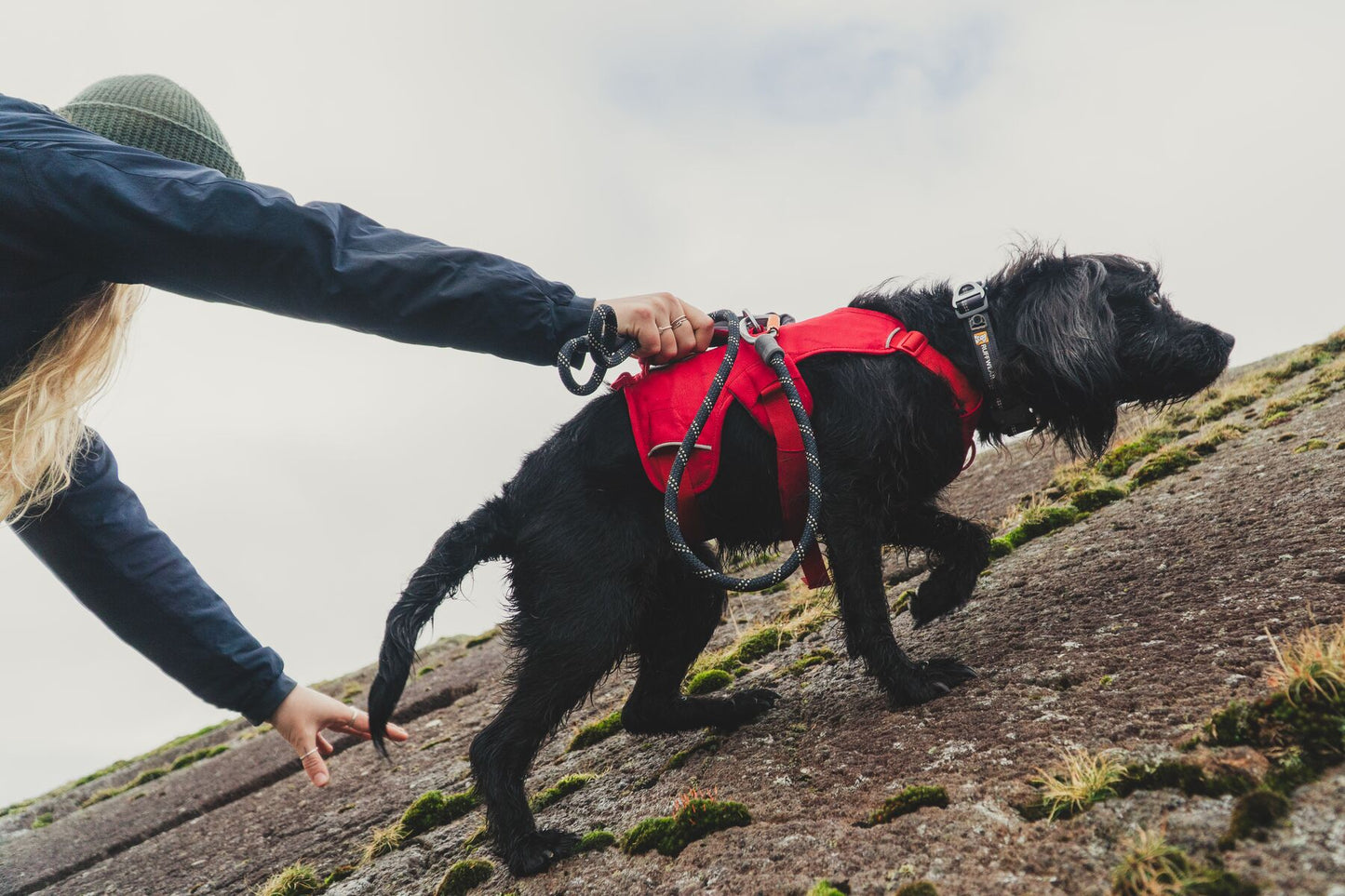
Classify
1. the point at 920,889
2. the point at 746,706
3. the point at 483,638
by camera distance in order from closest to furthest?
the point at 920,889, the point at 746,706, the point at 483,638

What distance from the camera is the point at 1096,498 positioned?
4820 mm

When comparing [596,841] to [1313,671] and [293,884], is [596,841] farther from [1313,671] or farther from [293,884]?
[1313,671]

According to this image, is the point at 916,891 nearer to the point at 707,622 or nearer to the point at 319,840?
the point at 707,622

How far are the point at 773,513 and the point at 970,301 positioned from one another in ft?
4.22

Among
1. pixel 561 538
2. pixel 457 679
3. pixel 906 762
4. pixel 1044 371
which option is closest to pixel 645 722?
pixel 561 538

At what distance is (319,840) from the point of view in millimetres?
4195

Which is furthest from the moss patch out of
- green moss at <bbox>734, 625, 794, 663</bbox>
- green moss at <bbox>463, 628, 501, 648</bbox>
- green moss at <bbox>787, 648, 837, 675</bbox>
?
green moss at <bbox>463, 628, 501, 648</bbox>

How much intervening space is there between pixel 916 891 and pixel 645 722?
2.18 metres

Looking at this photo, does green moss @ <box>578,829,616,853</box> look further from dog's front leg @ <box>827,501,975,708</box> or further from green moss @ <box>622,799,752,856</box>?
dog's front leg @ <box>827,501,975,708</box>

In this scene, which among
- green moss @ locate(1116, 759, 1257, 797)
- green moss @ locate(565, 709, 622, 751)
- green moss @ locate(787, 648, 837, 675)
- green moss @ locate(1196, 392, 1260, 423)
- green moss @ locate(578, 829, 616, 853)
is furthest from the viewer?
green moss @ locate(1196, 392, 1260, 423)

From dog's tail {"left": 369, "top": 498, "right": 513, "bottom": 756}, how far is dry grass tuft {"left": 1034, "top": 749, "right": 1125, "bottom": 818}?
Result: 2.10m

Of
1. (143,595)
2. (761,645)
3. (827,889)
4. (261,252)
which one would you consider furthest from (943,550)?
(143,595)

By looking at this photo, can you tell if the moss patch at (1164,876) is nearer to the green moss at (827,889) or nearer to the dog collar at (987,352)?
the green moss at (827,889)

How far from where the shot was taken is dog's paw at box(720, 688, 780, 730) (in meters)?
3.67
